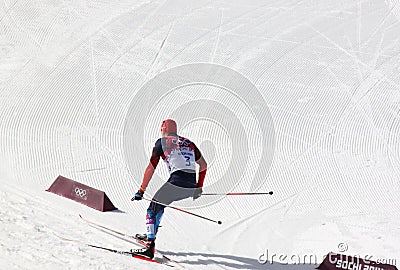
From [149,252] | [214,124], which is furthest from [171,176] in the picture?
[214,124]

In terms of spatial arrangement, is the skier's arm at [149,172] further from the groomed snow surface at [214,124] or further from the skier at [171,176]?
the groomed snow surface at [214,124]

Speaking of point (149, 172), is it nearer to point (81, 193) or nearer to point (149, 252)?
point (149, 252)

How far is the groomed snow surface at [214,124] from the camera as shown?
340 inches

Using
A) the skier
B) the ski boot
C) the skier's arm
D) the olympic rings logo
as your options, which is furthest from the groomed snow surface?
the skier's arm

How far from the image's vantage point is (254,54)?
637 inches

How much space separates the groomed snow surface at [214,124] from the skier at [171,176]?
0.46m

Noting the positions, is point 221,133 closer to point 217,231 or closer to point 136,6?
point 217,231

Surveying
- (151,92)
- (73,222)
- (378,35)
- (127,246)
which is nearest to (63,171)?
(73,222)

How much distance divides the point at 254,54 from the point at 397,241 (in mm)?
8287

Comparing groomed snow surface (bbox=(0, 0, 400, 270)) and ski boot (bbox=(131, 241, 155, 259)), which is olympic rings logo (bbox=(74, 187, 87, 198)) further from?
ski boot (bbox=(131, 241, 155, 259))

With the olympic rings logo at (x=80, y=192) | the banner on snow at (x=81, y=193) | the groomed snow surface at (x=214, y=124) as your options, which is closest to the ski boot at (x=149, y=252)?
the groomed snow surface at (x=214, y=124)

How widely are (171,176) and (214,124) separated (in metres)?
4.44

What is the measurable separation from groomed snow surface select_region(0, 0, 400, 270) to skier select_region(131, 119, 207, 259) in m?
0.46

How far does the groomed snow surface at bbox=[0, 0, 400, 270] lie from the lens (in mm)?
8648
